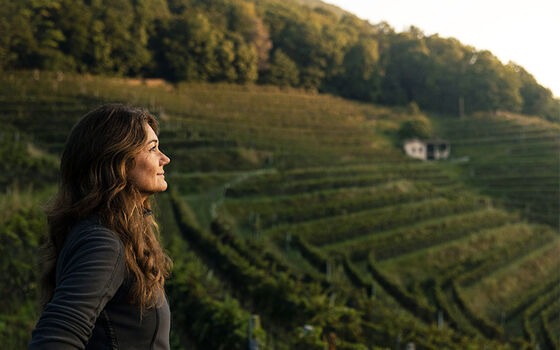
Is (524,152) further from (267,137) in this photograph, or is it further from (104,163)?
(104,163)

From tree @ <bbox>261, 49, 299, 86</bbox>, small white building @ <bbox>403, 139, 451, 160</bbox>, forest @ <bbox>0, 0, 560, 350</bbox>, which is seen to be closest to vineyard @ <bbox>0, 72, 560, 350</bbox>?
forest @ <bbox>0, 0, 560, 350</bbox>

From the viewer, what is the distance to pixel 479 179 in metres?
31.0

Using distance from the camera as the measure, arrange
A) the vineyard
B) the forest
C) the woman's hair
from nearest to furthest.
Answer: the woman's hair → the vineyard → the forest

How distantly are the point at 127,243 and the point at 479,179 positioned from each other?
33088 mm

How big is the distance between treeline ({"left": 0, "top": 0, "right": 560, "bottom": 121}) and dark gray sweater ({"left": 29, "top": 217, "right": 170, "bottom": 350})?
116 ft

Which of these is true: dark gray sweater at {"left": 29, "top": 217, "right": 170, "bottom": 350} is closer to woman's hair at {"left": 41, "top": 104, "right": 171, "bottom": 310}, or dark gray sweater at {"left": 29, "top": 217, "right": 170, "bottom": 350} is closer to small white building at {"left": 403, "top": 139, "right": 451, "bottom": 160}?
woman's hair at {"left": 41, "top": 104, "right": 171, "bottom": 310}

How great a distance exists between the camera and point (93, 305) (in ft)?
4.02

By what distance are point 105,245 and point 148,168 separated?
1.25 feet

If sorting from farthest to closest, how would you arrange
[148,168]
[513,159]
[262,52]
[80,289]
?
[262,52] → [513,159] → [148,168] → [80,289]

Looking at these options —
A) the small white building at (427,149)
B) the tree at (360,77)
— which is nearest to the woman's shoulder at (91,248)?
the small white building at (427,149)

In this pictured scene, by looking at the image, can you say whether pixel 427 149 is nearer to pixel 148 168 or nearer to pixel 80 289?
pixel 148 168

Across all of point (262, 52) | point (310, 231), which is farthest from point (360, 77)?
point (310, 231)

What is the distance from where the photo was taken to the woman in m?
1.21

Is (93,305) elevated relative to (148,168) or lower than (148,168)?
lower
